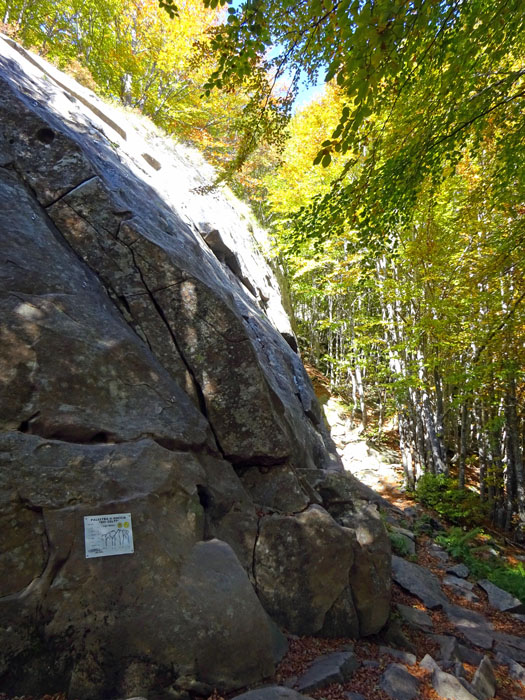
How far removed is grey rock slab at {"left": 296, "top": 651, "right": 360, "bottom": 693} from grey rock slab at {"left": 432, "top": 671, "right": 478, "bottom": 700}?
81cm

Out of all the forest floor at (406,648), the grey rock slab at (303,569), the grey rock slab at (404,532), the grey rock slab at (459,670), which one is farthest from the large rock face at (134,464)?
the grey rock slab at (404,532)

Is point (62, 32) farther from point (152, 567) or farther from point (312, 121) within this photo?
point (152, 567)

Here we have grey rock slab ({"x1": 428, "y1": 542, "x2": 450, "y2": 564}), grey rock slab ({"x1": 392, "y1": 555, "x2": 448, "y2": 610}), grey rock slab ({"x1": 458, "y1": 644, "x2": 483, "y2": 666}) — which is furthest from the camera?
grey rock slab ({"x1": 428, "y1": 542, "x2": 450, "y2": 564})

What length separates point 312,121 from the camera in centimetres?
1655

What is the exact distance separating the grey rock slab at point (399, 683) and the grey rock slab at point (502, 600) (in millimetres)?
3583

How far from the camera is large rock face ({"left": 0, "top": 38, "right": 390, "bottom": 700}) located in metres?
3.40

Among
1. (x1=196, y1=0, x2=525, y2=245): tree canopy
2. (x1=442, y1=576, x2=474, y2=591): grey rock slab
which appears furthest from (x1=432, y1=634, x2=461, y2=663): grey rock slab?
(x1=196, y1=0, x2=525, y2=245): tree canopy

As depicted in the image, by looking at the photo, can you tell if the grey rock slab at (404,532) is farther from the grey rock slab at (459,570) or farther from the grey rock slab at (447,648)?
the grey rock slab at (447,648)

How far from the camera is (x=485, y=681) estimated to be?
14.0 ft

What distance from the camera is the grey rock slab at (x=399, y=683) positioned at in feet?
12.6

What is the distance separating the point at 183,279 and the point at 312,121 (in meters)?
14.2

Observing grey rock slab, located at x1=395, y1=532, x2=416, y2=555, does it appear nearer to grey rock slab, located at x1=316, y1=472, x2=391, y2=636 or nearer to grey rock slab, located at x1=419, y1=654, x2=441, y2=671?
grey rock slab, located at x1=316, y1=472, x2=391, y2=636

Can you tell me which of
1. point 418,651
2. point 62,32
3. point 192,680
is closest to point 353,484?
point 418,651

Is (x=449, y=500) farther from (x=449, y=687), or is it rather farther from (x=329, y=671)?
(x=329, y=671)
